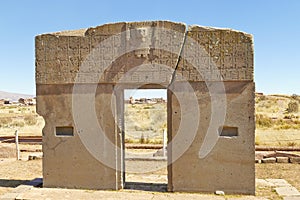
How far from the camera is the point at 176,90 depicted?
20.2 ft

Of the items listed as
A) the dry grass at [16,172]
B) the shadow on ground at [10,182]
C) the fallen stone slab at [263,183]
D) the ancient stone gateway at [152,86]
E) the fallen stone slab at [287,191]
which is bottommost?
the dry grass at [16,172]

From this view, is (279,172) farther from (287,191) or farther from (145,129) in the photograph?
(145,129)

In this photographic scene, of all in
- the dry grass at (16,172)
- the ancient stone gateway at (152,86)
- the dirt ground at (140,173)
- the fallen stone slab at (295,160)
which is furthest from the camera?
the fallen stone slab at (295,160)

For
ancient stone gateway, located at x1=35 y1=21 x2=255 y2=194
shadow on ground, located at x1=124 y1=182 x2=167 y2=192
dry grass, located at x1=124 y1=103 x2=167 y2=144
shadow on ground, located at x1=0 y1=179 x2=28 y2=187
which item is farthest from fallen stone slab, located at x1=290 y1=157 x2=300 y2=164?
shadow on ground, located at x1=0 y1=179 x2=28 y2=187

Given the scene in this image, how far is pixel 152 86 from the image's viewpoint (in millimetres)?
6562

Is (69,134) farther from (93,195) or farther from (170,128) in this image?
(170,128)

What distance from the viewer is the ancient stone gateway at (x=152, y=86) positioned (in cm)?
604

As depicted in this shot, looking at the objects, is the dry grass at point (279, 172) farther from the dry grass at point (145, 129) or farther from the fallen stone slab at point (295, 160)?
the dry grass at point (145, 129)

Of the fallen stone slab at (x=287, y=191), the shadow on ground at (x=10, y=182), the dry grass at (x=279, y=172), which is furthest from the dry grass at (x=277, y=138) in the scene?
the shadow on ground at (x=10, y=182)

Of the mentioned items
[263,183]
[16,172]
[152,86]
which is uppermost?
[152,86]

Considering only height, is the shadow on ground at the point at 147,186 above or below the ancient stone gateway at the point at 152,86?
below

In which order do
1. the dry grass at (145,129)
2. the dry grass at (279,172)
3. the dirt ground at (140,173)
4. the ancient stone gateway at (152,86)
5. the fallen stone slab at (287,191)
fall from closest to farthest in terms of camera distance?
the ancient stone gateway at (152,86) → the fallen stone slab at (287,191) → the dirt ground at (140,173) → the dry grass at (279,172) → the dry grass at (145,129)

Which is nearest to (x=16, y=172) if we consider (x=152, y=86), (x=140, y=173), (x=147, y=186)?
(x=140, y=173)

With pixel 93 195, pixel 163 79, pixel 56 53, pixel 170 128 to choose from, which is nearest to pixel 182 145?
A: pixel 170 128
